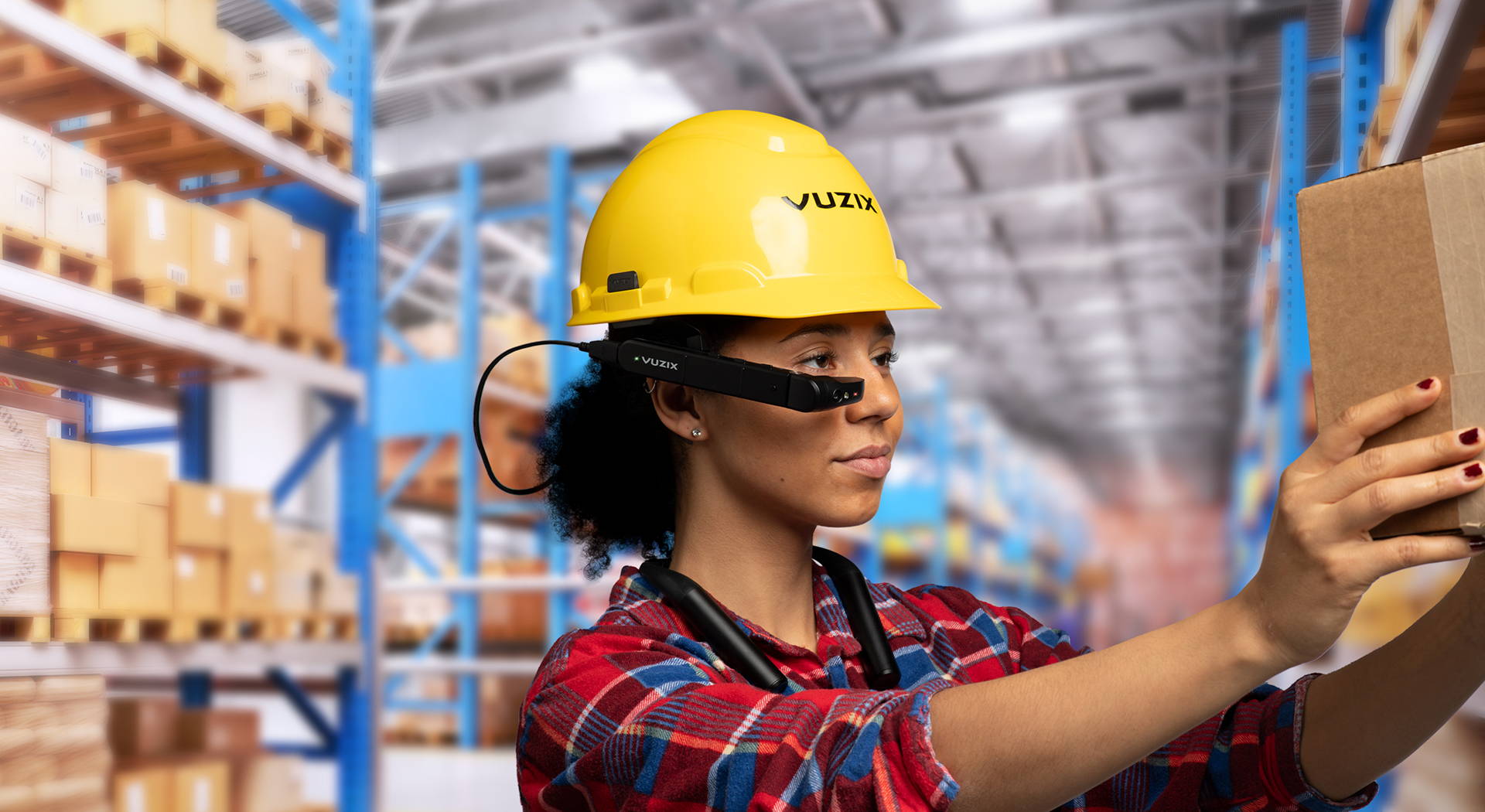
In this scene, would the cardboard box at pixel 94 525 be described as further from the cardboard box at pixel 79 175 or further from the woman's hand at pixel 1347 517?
the woman's hand at pixel 1347 517

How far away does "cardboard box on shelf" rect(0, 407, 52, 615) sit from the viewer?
261 cm

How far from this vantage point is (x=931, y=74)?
8250 mm

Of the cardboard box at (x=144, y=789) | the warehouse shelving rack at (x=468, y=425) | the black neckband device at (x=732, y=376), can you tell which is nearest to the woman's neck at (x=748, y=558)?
the black neckband device at (x=732, y=376)

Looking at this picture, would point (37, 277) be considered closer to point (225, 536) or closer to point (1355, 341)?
point (225, 536)

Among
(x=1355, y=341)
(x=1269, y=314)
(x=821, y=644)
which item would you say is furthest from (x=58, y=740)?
(x=1269, y=314)

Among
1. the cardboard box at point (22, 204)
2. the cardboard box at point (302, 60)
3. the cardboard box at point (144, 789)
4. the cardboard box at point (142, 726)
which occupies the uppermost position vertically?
the cardboard box at point (302, 60)

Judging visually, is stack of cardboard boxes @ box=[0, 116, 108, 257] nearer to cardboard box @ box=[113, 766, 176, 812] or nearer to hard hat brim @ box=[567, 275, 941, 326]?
cardboard box @ box=[113, 766, 176, 812]

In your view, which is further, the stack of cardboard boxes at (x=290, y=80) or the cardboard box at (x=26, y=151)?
the stack of cardboard boxes at (x=290, y=80)

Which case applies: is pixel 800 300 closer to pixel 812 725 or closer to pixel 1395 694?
pixel 812 725

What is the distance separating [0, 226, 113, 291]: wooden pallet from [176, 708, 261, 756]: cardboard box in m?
1.45

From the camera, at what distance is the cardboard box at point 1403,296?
36.6 inches

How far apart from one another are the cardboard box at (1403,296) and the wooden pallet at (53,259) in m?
2.73

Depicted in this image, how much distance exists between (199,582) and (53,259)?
1005 millimetres

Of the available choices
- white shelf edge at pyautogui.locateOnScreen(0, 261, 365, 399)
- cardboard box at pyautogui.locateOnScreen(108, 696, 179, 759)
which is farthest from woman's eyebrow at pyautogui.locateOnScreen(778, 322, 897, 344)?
cardboard box at pyautogui.locateOnScreen(108, 696, 179, 759)
